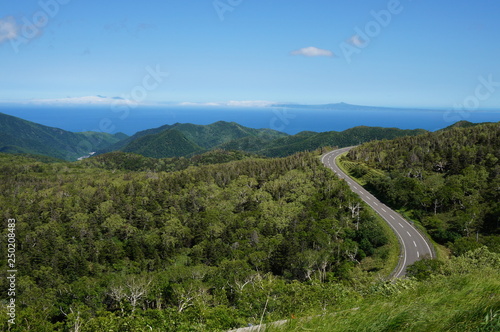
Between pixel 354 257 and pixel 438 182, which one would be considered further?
pixel 438 182

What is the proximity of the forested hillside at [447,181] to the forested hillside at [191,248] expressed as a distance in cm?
1414

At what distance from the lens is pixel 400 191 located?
280 ft

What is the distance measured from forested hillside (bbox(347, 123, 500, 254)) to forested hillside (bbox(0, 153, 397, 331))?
557 inches

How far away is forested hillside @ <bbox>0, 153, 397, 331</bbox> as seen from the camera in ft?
123

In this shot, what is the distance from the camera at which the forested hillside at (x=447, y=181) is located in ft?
220

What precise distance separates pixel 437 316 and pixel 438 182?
104 metres

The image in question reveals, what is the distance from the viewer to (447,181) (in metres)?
89.8

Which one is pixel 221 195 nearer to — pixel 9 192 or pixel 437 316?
pixel 9 192

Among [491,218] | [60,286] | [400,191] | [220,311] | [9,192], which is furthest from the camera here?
[9,192]

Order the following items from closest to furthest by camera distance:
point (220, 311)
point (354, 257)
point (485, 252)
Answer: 1. point (220, 311)
2. point (485, 252)
3. point (354, 257)

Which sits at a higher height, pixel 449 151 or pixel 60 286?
pixel 449 151

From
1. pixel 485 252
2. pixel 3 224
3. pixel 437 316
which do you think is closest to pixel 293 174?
pixel 485 252

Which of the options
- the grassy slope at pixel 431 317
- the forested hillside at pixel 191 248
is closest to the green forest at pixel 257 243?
the grassy slope at pixel 431 317

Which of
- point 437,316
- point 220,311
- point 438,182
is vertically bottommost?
point 220,311
